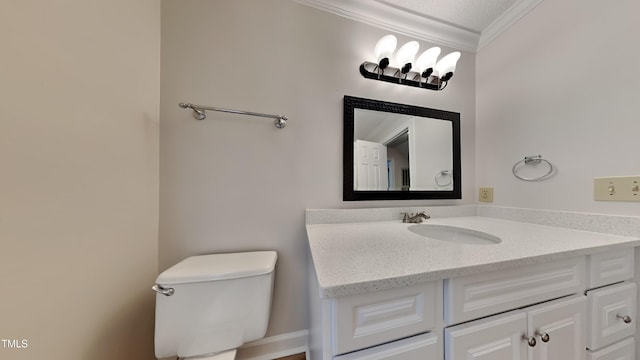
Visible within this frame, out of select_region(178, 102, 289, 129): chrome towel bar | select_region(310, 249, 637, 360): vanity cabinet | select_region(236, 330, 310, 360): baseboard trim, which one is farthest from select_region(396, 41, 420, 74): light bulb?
select_region(236, 330, 310, 360): baseboard trim

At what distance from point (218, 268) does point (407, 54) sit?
58.5 inches

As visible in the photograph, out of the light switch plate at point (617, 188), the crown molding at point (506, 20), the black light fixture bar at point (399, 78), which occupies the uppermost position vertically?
the crown molding at point (506, 20)

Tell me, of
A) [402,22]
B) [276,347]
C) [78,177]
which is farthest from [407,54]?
[276,347]

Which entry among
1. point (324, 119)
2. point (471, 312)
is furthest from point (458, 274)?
point (324, 119)

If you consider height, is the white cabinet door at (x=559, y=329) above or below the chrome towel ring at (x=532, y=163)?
below

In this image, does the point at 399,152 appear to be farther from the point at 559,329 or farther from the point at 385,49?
the point at 559,329

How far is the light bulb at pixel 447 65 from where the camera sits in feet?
3.96

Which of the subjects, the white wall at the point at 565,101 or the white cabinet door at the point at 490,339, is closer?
the white cabinet door at the point at 490,339

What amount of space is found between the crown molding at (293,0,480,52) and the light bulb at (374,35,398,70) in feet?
0.58

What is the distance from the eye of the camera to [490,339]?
1.81ft

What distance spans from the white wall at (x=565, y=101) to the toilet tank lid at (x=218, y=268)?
1.47m

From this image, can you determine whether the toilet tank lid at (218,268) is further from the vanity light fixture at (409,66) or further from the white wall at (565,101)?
the white wall at (565,101)

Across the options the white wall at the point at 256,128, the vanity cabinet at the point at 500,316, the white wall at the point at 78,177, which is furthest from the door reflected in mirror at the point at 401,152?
the white wall at the point at 78,177

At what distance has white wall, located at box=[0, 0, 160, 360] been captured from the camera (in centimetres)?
43
